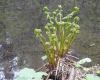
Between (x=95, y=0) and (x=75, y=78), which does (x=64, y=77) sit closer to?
(x=75, y=78)

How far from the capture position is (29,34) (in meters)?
2.61

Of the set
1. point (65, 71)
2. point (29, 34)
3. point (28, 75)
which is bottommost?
point (28, 75)

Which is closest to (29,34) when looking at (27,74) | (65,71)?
(65,71)

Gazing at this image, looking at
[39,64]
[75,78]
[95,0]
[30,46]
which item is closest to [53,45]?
[75,78]

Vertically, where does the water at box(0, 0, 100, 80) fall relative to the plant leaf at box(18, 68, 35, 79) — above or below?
above

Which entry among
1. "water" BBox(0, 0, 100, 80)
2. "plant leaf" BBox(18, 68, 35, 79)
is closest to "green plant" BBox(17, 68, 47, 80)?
"plant leaf" BBox(18, 68, 35, 79)

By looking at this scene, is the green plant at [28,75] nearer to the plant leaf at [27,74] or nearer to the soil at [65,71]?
the plant leaf at [27,74]

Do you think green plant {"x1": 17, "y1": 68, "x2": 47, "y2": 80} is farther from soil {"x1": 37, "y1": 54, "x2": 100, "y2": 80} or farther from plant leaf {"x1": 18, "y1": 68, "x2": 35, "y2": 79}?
soil {"x1": 37, "y1": 54, "x2": 100, "y2": 80}

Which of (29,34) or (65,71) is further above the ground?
(29,34)

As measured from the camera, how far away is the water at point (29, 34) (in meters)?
2.01

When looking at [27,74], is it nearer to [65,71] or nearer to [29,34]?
[65,71]

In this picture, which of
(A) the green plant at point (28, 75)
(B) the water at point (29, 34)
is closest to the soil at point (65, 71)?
(A) the green plant at point (28, 75)

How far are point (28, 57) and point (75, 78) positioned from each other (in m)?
0.65

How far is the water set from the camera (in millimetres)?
2014
